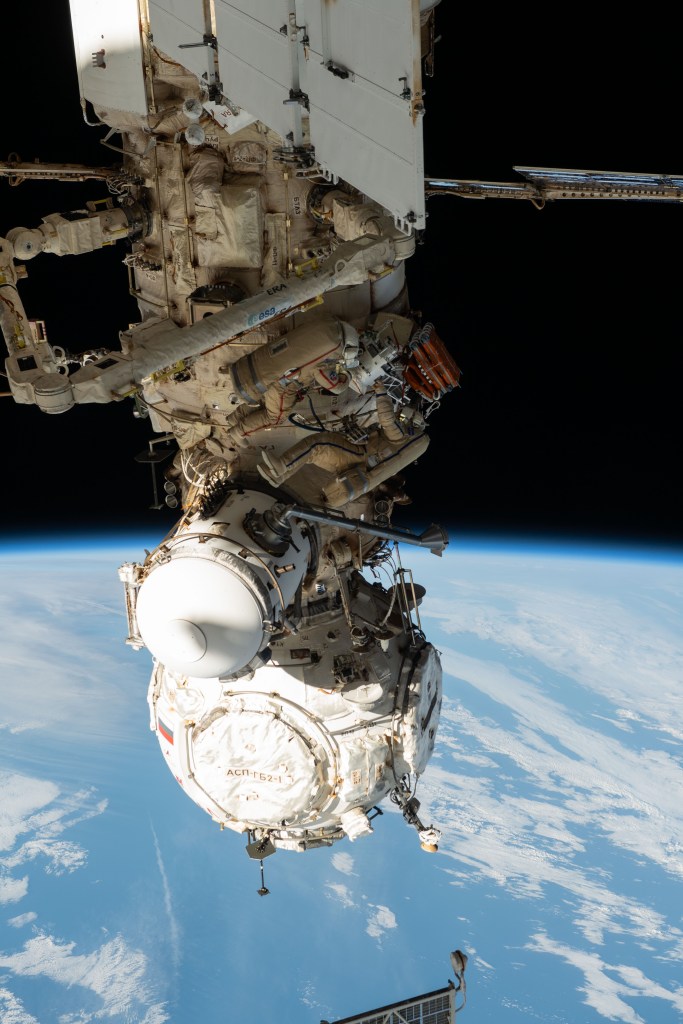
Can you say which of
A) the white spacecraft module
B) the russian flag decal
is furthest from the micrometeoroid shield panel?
the russian flag decal

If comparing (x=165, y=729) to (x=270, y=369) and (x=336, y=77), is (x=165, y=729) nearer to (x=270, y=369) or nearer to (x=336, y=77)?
(x=270, y=369)

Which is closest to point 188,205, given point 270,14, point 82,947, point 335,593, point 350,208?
point 350,208

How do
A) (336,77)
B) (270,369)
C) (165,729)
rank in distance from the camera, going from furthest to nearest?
(165,729) < (270,369) < (336,77)

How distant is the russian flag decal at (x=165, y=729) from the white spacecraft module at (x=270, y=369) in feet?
0.08

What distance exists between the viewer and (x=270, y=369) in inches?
272

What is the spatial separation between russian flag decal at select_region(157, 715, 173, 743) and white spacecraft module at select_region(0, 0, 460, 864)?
1.0 inches

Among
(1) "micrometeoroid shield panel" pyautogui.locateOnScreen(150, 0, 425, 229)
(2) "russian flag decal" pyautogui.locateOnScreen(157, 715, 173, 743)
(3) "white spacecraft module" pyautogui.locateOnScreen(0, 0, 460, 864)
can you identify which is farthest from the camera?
(2) "russian flag decal" pyautogui.locateOnScreen(157, 715, 173, 743)

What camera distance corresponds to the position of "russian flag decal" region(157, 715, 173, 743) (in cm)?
892

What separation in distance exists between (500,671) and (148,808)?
35.5 feet

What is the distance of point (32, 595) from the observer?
90.7 feet

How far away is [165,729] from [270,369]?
387cm

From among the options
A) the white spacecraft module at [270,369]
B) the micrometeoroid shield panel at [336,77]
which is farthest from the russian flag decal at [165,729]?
the micrometeoroid shield panel at [336,77]

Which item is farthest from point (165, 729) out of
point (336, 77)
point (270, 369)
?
point (336, 77)

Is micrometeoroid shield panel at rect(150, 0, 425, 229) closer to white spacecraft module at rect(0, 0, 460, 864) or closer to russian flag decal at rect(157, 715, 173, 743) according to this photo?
white spacecraft module at rect(0, 0, 460, 864)
